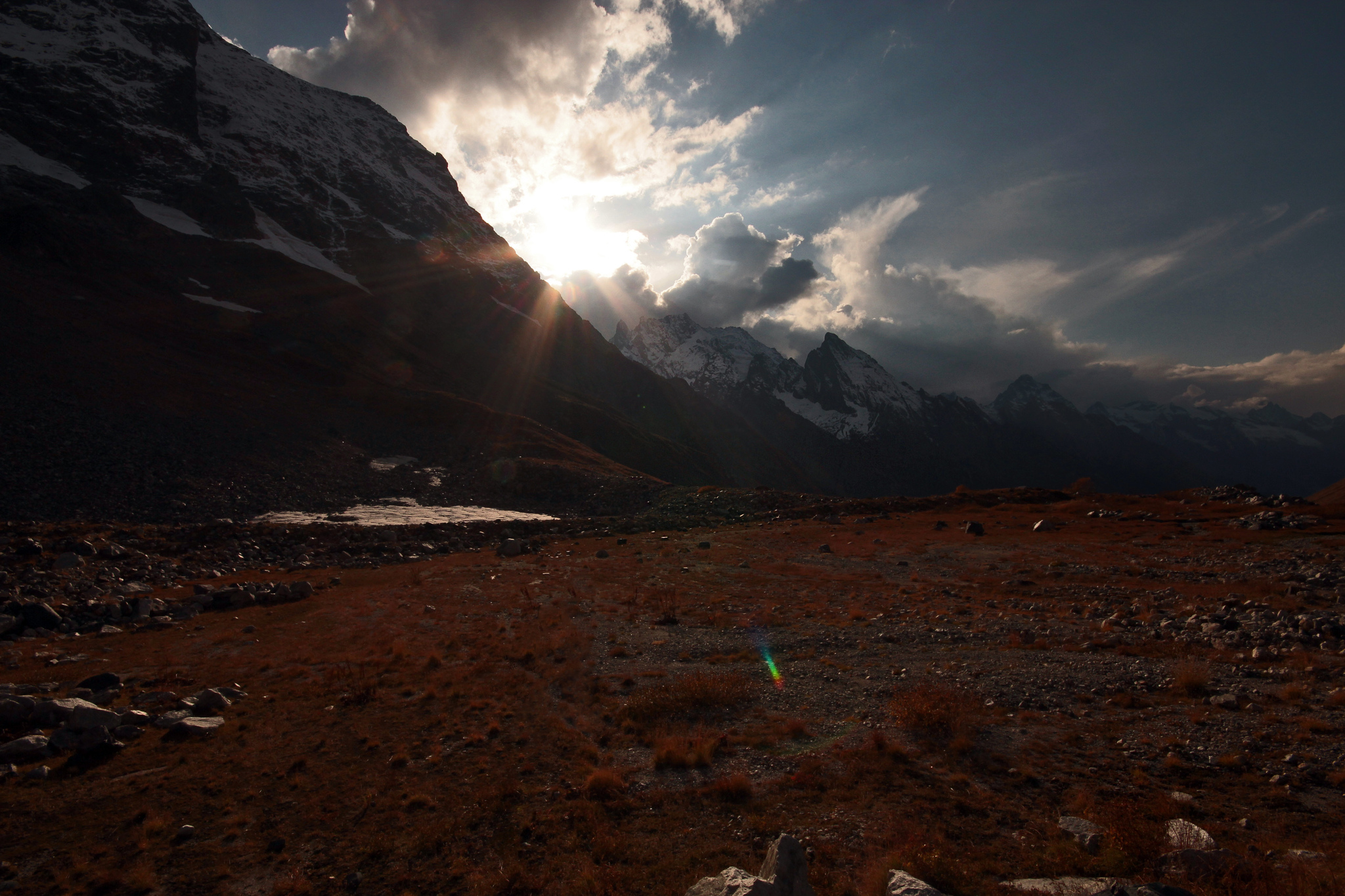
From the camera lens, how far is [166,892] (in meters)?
7.80

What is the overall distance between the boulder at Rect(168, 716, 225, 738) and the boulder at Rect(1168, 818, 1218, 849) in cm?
1871

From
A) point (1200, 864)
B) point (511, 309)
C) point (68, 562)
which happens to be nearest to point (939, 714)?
point (1200, 864)

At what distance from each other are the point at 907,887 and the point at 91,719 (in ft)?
53.6

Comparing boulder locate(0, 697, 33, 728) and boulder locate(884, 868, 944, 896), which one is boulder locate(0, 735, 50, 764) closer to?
boulder locate(0, 697, 33, 728)

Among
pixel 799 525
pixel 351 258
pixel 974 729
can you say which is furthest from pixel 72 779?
pixel 351 258

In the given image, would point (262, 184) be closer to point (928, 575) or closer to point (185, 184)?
point (185, 184)

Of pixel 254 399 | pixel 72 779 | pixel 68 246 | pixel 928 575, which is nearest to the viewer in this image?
pixel 72 779

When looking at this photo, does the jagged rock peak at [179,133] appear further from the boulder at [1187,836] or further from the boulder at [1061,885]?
the boulder at [1187,836]

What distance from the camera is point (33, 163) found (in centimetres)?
11281

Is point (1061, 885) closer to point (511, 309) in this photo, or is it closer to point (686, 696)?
point (686, 696)

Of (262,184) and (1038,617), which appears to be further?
(262,184)

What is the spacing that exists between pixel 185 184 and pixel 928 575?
195137 mm

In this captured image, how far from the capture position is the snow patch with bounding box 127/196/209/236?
122919 millimetres

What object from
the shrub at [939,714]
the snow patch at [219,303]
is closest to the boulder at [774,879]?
the shrub at [939,714]
